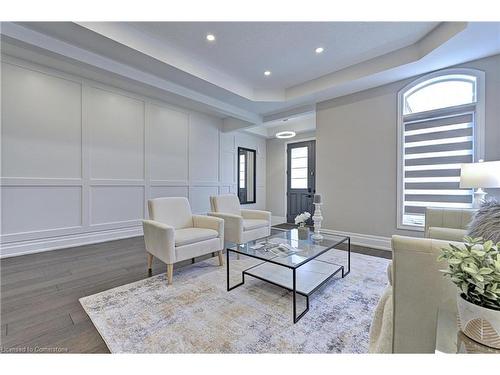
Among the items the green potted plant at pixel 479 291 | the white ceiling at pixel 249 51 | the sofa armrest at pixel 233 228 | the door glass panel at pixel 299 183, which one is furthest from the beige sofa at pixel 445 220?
the door glass panel at pixel 299 183

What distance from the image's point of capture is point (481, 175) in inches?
88.7

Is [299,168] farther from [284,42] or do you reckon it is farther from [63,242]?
[63,242]

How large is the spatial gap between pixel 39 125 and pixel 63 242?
6.08 ft

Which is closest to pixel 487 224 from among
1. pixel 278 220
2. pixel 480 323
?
pixel 480 323

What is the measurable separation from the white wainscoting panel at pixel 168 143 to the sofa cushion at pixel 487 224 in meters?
4.78

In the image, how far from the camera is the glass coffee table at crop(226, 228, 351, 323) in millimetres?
1927

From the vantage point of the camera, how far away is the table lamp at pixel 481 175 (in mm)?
2178

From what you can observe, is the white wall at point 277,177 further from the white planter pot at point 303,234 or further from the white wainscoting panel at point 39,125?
the white wainscoting panel at point 39,125

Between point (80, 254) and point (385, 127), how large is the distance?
5181 mm

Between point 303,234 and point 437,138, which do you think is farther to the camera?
point 437,138

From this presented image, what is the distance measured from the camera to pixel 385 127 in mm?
3600
